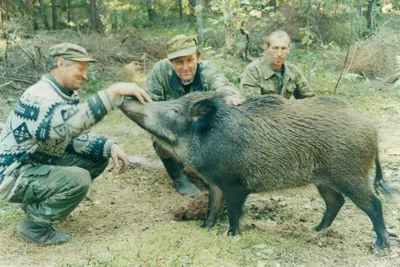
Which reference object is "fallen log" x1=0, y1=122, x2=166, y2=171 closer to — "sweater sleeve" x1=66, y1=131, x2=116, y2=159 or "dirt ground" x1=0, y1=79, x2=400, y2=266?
"dirt ground" x1=0, y1=79, x2=400, y2=266

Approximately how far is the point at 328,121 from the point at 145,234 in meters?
2.02

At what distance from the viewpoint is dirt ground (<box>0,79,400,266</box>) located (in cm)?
373

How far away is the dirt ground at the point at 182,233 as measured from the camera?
12.2 ft

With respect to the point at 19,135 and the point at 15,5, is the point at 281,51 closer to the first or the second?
the point at 19,135

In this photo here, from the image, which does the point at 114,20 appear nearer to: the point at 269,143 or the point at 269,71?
the point at 269,71

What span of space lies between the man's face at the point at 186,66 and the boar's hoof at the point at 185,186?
1296 mm

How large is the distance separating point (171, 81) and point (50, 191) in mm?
2207

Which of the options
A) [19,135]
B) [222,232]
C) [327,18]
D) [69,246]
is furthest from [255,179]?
[327,18]

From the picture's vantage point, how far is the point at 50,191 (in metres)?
3.91

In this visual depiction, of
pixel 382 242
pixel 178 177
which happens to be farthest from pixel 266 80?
pixel 382 242

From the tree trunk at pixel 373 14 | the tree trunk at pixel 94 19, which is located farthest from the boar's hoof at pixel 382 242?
the tree trunk at pixel 94 19

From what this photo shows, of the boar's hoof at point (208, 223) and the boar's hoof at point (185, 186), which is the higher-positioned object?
the boar's hoof at point (208, 223)

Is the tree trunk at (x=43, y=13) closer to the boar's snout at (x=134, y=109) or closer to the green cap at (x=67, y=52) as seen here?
the green cap at (x=67, y=52)

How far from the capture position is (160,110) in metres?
4.25
